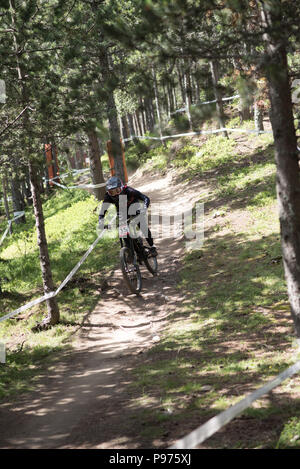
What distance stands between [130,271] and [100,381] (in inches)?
145

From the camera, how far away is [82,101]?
395 inches

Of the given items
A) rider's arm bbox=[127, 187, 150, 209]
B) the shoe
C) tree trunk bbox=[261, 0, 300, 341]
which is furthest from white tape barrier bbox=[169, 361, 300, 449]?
the shoe

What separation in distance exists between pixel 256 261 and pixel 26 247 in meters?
10.8

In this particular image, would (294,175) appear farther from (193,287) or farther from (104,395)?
(193,287)

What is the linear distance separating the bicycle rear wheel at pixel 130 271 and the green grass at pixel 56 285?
100 cm

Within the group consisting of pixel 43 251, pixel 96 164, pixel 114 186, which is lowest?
pixel 43 251

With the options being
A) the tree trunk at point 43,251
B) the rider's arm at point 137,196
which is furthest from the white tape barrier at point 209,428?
the rider's arm at point 137,196

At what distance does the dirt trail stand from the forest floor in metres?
0.02

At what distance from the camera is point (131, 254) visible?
34.1 ft

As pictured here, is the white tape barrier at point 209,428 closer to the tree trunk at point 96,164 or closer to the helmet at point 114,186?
the helmet at point 114,186

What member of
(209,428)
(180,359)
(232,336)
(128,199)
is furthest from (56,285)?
(209,428)

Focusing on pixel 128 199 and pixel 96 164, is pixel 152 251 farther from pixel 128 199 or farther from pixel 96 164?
pixel 96 164

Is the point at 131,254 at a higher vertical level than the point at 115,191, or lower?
lower

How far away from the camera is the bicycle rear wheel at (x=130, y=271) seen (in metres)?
10.1
